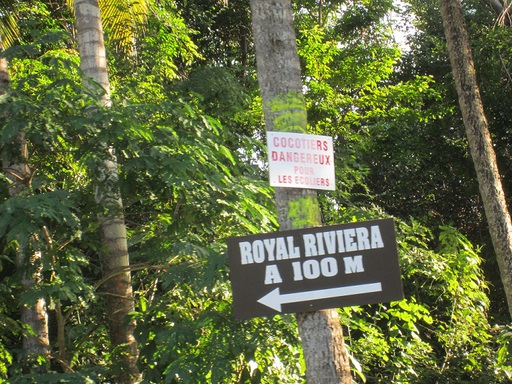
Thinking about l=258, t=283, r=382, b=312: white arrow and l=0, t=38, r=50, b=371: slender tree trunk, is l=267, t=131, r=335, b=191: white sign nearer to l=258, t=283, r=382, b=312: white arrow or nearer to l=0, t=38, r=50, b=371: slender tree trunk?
l=258, t=283, r=382, b=312: white arrow

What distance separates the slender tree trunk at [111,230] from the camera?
6152mm

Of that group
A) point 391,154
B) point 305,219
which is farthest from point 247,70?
point 305,219

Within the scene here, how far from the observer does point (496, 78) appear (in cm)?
1446

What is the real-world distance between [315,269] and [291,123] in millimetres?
874

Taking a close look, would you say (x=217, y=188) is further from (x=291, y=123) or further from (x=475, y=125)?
(x=475, y=125)

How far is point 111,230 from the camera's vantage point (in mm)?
6812

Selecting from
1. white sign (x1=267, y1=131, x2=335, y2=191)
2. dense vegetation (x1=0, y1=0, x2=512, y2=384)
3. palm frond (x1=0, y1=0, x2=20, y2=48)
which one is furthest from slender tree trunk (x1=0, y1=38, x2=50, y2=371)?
palm frond (x1=0, y1=0, x2=20, y2=48)

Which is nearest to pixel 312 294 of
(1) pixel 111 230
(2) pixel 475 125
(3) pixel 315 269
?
(3) pixel 315 269

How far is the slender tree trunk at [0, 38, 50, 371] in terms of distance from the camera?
5.88 meters

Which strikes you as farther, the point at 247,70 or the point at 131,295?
the point at 247,70

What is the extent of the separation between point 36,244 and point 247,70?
10.0 m

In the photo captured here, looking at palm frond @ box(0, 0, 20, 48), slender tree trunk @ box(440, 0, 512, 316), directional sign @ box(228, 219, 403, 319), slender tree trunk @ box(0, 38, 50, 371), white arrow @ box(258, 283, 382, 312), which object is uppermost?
palm frond @ box(0, 0, 20, 48)

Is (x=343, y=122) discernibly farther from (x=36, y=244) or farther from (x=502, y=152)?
(x=36, y=244)

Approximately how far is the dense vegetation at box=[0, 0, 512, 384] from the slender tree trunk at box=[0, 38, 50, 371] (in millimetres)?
50
